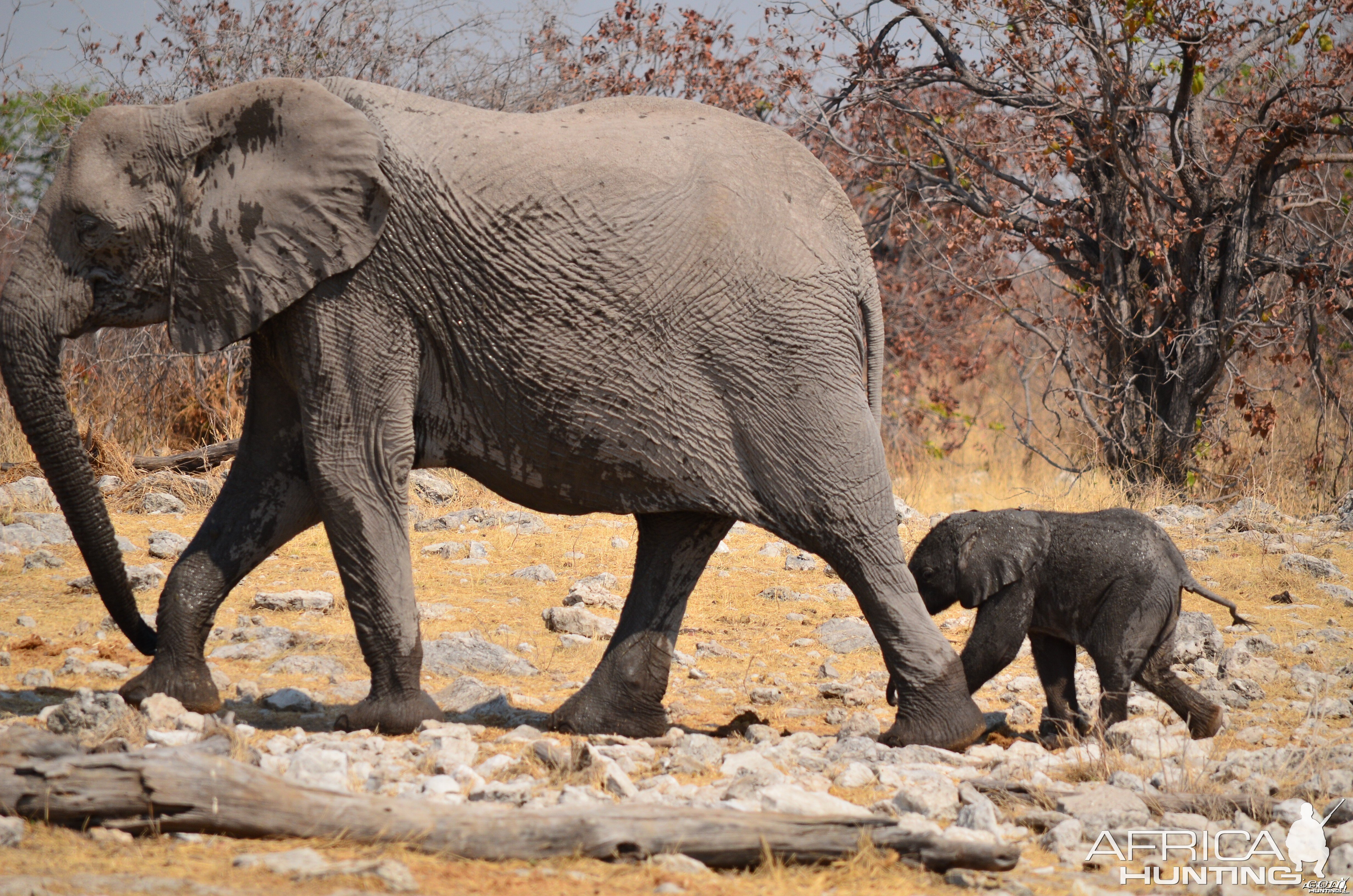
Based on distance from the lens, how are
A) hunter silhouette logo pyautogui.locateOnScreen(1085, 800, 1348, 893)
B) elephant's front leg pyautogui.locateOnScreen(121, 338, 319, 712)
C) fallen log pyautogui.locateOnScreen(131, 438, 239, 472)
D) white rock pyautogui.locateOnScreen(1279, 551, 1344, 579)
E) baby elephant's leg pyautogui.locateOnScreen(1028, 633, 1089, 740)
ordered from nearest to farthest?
1. hunter silhouette logo pyautogui.locateOnScreen(1085, 800, 1348, 893)
2. elephant's front leg pyautogui.locateOnScreen(121, 338, 319, 712)
3. baby elephant's leg pyautogui.locateOnScreen(1028, 633, 1089, 740)
4. white rock pyautogui.locateOnScreen(1279, 551, 1344, 579)
5. fallen log pyautogui.locateOnScreen(131, 438, 239, 472)

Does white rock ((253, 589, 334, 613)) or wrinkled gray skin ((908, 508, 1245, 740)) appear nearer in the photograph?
wrinkled gray skin ((908, 508, 1245, 740))

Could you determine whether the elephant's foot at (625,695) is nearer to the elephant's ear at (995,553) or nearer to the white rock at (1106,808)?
the elephant's ear at (995,553)

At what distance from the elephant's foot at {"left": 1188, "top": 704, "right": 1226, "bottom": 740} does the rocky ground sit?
6cm

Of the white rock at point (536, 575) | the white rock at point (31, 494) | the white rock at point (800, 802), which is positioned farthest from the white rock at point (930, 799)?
the white rock at point (31, 494)

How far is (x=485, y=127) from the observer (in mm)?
4832

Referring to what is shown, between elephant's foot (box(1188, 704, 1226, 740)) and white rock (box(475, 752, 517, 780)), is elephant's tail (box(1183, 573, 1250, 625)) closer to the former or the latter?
elephant's foot (box(1188, 704, 1226, 740))

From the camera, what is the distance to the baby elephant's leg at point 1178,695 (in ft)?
17.5

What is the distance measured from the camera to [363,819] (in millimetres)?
3301

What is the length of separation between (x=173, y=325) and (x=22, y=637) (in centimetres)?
242

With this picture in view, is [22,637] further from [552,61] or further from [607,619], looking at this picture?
[552,61]

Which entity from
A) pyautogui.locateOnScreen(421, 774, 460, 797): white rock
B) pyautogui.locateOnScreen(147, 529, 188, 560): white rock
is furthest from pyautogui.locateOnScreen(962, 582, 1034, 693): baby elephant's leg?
pyautogui.locateOnScreen(147, 529, 188, 560): white rock

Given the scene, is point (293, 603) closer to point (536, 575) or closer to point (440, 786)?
point (536, 575)

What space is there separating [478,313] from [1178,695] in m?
3.23

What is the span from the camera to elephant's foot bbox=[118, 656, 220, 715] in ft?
16.5
